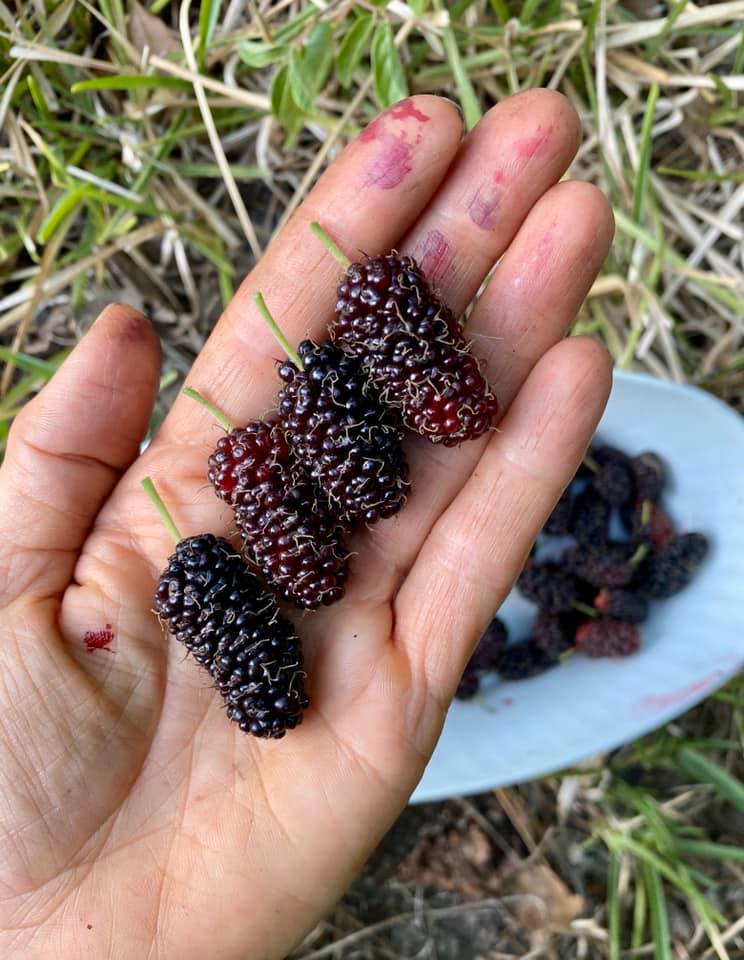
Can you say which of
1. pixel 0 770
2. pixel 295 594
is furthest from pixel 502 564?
pixel 0 770

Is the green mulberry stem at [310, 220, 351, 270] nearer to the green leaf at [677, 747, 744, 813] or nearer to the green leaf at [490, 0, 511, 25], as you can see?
the green leaf at [490, 0, 511, 25]

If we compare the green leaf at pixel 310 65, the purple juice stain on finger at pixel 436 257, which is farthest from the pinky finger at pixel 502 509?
the green leaf at pixel 310 65

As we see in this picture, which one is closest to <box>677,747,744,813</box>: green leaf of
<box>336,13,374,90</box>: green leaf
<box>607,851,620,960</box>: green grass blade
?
<box>607,851,620,960</box>: green grass blade

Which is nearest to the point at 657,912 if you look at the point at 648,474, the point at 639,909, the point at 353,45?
the point at 639,909

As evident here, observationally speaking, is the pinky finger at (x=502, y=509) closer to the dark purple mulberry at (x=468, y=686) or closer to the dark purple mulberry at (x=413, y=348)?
the dark purple mulberry at (x=413, y=348)

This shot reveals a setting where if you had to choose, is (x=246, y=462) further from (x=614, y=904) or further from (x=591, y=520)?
(x=614, y=904)

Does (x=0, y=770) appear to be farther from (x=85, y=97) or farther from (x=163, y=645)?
(x=85, y=97)

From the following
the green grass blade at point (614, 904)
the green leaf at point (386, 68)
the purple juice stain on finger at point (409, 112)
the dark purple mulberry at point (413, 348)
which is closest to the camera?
the dark purple mulberry at point (413, 348)
